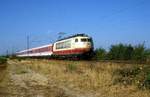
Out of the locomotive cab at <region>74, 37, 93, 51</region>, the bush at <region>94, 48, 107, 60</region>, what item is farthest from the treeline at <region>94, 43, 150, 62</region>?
the locomotive cab at <region>74, 37, 93, 51</region>

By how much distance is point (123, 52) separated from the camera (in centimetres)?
3850

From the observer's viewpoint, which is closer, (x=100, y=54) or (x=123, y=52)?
(x=123, y=52)

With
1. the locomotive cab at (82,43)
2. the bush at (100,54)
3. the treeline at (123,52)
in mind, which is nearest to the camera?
the treeline at (123,52)

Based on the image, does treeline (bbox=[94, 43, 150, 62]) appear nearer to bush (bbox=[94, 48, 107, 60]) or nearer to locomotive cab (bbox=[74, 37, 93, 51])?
bush (bbox=[94, 48, 107, 60])

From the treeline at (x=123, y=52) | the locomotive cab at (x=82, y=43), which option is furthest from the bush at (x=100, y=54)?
the locomotive cab at (x=82, y=43)

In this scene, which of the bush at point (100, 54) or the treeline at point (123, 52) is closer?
the treeline at point (123, 52)

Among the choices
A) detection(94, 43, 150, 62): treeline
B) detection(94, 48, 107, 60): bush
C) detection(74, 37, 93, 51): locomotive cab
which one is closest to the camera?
detection(94, 43, 150, 62): treeline

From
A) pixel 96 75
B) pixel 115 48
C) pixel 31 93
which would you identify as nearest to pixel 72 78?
pixel 96 75

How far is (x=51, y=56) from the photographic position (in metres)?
53.7

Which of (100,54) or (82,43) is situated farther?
(100,54)

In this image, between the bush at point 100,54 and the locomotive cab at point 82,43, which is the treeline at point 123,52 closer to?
the bush at point 100,54

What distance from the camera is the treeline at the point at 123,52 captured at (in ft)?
105

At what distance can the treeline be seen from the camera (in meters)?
32.0

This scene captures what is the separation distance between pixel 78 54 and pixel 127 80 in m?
24.5
